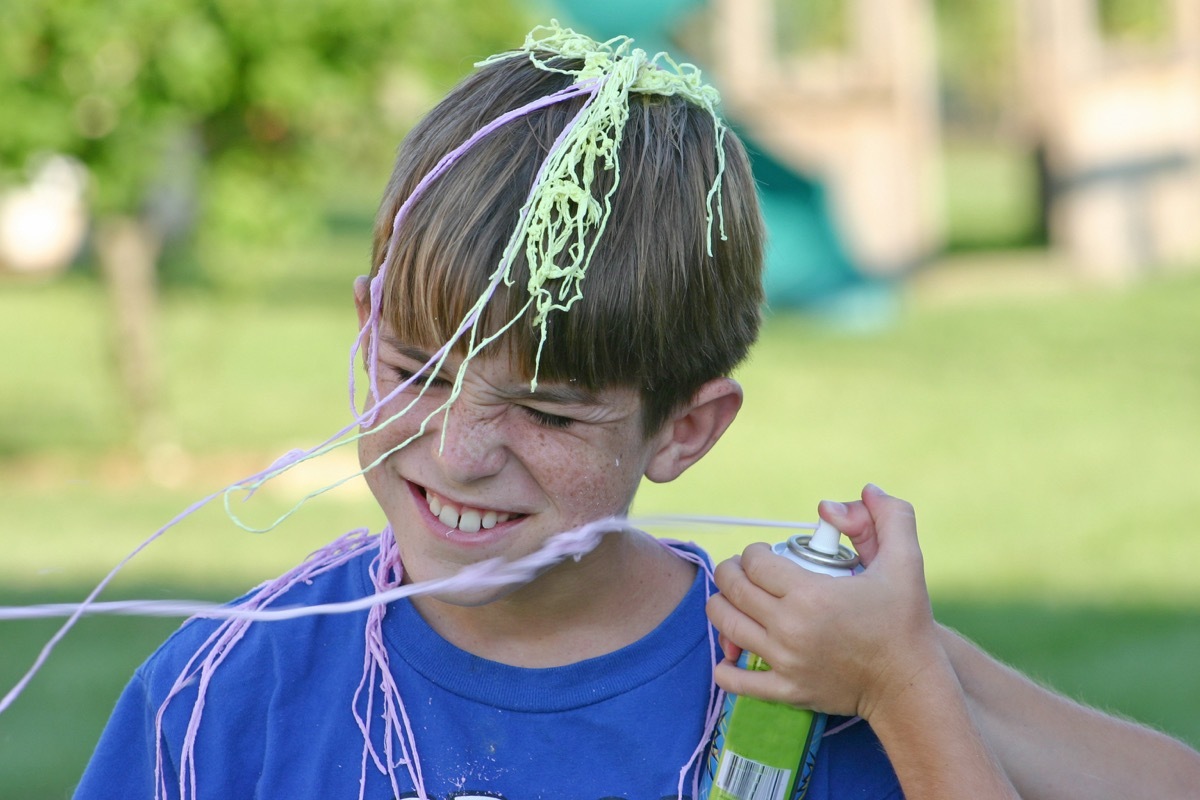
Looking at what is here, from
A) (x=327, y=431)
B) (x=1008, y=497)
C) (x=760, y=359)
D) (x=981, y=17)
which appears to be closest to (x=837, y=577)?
(x=1008, y=497)

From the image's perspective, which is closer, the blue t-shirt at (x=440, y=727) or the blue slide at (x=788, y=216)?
the blue t-shirt at (x=440, y=727)

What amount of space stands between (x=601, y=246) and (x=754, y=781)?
0.66 metres

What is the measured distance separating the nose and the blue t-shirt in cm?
29

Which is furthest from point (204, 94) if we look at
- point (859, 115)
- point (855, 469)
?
point (859, 115)

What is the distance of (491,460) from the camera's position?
5.85 ft

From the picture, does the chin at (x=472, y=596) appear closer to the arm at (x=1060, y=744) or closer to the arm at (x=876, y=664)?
the arm at (x=876, y=664)

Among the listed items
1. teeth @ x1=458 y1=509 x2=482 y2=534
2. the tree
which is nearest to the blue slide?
the tree

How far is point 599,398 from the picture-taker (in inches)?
72.7

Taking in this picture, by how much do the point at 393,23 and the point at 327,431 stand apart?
291cm

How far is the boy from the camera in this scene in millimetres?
1784

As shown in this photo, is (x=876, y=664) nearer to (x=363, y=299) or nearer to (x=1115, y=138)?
(x=363, y=299)

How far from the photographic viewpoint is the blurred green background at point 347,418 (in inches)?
235

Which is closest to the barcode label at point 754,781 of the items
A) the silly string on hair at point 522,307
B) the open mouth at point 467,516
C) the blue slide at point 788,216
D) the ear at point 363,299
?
the silly string on hair at point 522,307

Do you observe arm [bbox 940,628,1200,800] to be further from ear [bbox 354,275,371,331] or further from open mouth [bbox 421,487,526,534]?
ear [bbox 354,275,371,331]
